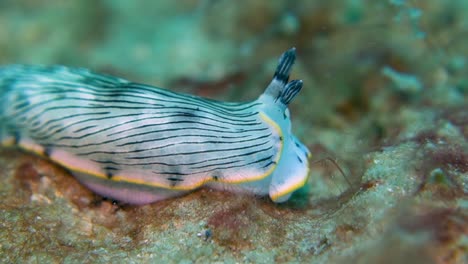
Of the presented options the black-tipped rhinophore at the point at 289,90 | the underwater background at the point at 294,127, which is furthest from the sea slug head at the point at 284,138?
the underwater background at the point at 294,127

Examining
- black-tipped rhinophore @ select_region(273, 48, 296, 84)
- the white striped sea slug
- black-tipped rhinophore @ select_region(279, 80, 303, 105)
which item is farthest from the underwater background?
black-tipped rhinophore @ select_region(273, 48, 296, 84)

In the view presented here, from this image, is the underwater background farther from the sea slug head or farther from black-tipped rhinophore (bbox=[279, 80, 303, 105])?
black-tipped rhinophore (bbox=[279, 80, 303, 105])

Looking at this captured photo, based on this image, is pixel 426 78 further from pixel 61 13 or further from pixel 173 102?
pixel 61 13

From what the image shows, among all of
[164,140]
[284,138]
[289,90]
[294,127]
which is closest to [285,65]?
[289,90]

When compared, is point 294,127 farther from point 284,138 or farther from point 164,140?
point 164,140

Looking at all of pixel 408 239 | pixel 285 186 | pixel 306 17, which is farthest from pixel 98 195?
pixel 306 17

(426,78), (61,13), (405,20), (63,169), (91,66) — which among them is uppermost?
(61,13)

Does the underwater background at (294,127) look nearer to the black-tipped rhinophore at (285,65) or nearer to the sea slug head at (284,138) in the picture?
the sea slug head at (284,138)
